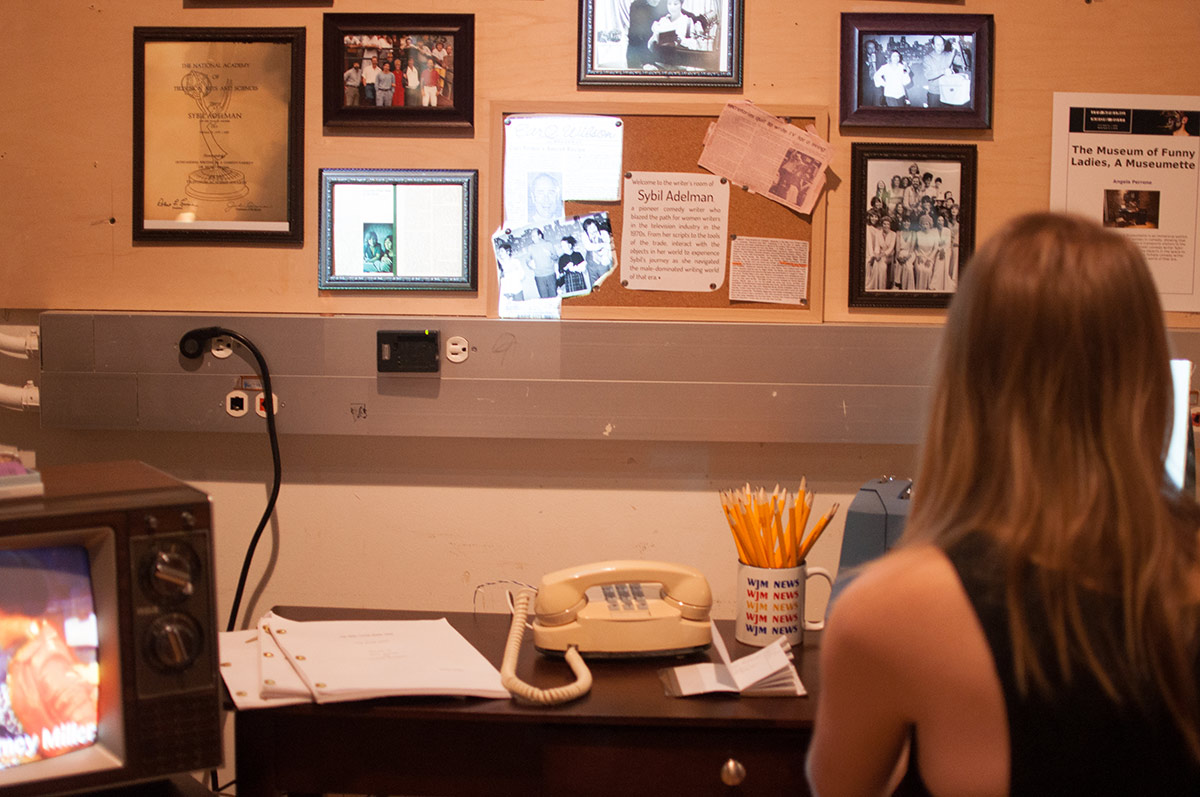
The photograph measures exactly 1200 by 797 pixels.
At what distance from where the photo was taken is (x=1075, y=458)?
781mm

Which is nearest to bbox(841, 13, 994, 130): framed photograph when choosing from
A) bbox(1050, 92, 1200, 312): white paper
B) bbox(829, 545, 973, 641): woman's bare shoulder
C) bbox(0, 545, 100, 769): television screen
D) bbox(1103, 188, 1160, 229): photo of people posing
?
bbox(1050, 92, 1200, 312): white paper

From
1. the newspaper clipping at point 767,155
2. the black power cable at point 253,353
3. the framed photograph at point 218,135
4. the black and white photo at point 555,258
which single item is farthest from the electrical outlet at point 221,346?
the newspaper clipping at point 767,155

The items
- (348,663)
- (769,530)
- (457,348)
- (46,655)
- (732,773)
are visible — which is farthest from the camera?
(457,348)

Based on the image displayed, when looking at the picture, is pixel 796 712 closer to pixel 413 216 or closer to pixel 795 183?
pixel 795 183

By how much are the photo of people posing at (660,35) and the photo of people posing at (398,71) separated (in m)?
0.28

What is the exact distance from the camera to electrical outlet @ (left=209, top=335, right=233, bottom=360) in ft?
5.64

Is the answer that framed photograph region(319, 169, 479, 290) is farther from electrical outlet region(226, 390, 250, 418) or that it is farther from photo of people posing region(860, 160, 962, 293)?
photo of people posing region(860, 160, 962, 293)

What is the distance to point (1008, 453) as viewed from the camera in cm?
80

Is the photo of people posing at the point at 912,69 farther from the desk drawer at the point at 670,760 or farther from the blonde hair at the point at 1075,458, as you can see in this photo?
the desk drawer at the point at 670,760

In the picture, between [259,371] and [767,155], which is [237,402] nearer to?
[259,371]

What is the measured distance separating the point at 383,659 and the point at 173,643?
36 centimetres

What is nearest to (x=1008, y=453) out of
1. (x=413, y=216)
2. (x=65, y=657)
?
(x=65, y=657)

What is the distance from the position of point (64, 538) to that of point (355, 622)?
577 mm

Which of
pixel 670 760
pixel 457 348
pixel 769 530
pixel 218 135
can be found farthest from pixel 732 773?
pixel 218 135
